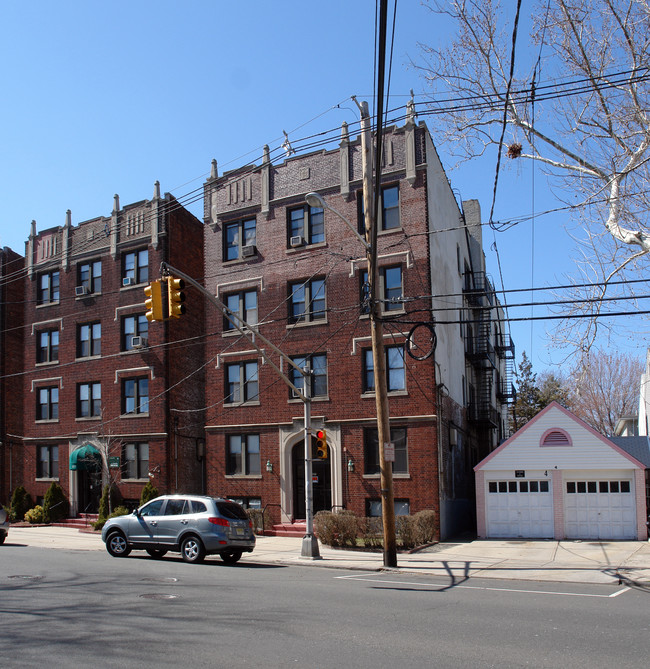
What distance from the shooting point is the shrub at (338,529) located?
21219 mm

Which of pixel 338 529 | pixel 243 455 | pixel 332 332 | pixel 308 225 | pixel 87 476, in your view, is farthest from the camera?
pixel 87 476

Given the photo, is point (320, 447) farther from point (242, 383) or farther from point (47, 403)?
point (47, 403)

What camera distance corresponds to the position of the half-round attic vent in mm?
24016

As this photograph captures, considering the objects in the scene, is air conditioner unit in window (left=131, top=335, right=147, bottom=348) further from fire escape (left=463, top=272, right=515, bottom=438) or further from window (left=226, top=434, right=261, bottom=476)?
fire escape (left=463, top=272, right=515, bottom=438)

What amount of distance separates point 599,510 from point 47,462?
78.7 feet

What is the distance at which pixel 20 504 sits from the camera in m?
32.1

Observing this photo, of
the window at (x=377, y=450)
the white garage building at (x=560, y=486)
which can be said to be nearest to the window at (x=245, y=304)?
the window at (x=377, y=450)

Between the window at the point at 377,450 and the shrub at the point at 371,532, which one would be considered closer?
the shrub at the point at 371,532

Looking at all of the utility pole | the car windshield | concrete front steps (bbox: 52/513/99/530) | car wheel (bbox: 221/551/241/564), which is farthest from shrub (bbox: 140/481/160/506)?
the utility pole

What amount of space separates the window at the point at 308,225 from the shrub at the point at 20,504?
57.2ft

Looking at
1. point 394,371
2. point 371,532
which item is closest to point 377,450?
point 394,371

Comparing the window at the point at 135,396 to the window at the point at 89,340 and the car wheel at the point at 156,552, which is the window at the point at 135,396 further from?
the car wheel at the point at 156,552

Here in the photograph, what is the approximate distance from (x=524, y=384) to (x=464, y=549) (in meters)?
36.4

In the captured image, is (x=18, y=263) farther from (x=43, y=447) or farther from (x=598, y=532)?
(x=598, y=532)
